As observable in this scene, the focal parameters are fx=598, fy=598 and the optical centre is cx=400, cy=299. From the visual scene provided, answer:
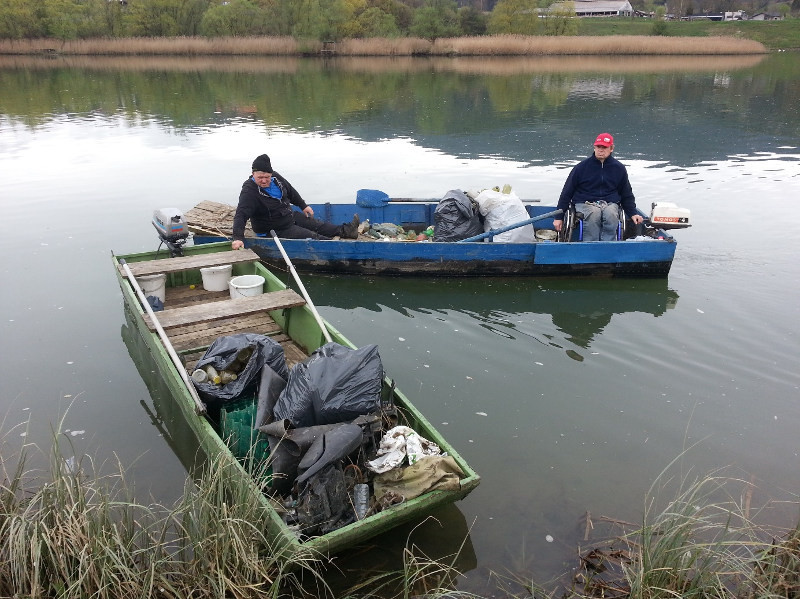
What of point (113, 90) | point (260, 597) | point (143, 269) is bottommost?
point (260, 597)

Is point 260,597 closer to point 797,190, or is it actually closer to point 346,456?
point 346,456

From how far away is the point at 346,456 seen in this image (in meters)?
3.86

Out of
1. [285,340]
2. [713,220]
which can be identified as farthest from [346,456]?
[713,220]

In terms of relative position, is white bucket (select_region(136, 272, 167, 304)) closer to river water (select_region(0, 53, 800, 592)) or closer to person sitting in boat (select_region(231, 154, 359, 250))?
river water (select_region(0, 53, 800, 592))

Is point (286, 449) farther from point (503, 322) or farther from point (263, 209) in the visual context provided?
point (263, 209)

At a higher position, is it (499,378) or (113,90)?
(113,90)

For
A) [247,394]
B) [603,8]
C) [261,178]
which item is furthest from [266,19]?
[247,394]

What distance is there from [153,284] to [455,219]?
3997mm

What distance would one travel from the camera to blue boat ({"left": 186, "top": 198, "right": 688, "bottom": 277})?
310 inches

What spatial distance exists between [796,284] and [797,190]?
18.4ft

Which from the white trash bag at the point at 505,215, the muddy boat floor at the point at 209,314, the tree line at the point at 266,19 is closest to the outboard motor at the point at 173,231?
the muddy boat floor at the point at 209,314

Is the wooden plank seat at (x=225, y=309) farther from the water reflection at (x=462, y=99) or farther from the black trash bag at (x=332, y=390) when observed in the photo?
the water reflection at (x=462, y=99)

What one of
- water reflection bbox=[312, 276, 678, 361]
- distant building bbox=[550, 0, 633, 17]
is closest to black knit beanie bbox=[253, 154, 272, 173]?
water reflection bbox=[312, 276, 678, 361]

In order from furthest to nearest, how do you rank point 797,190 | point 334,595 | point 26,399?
point 797,190, point 26,399, point 334,595
